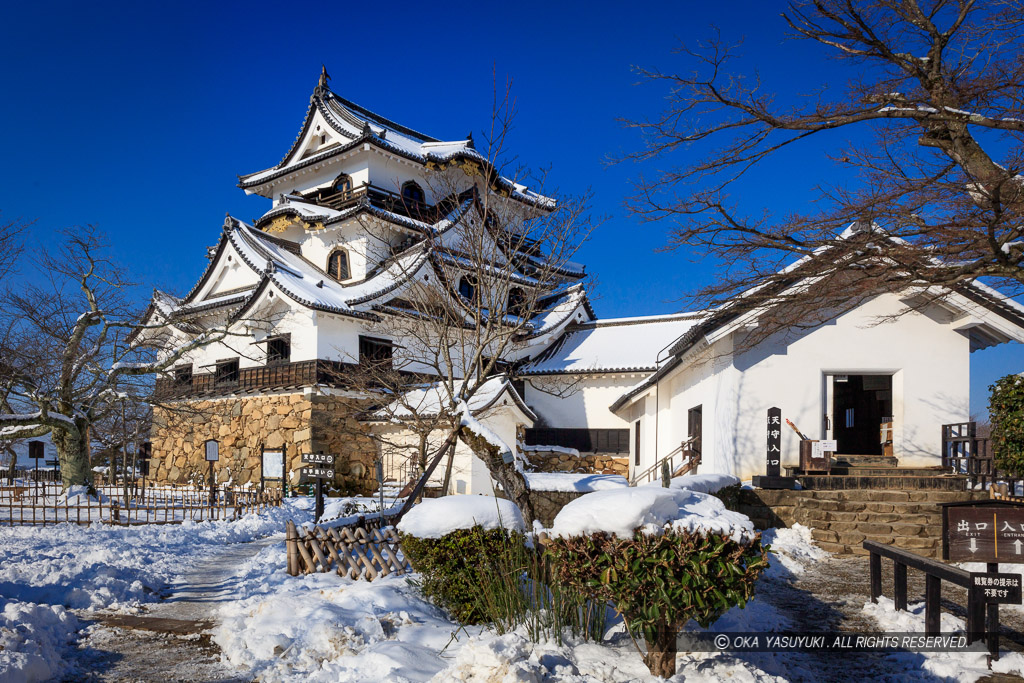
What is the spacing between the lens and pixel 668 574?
4707mm

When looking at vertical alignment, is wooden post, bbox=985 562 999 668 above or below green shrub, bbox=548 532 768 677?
below

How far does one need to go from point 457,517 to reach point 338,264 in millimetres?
23981

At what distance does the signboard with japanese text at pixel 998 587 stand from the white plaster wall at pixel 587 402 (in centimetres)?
2283

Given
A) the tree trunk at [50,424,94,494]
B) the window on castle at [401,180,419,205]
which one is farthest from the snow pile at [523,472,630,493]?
the window on castle at [401,180,419,205]

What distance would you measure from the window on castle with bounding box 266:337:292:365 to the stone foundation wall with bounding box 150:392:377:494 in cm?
149

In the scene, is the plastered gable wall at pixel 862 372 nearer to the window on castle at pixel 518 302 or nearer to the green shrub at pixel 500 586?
the window on castle at pixel 518 302

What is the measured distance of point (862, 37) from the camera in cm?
867

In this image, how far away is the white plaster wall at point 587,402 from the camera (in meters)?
29.3

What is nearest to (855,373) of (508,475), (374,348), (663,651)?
(508,475)

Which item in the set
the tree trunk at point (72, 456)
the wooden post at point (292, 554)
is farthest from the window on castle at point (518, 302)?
the tree trunk at point (72, 456)

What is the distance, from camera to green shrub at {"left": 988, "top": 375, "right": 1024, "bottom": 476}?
15.0 m

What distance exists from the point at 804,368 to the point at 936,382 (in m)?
2.74

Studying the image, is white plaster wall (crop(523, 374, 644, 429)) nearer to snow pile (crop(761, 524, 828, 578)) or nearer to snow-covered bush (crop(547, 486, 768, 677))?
snow pile (crop(761, 524, 828, 578))

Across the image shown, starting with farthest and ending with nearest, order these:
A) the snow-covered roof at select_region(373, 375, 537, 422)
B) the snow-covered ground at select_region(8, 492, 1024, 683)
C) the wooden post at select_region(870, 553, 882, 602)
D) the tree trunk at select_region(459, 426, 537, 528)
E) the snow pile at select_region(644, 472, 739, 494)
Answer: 1. the snow-covered roof at select_region(373, 375, 537, 422)
2. the snow pile at select_region(644, 472, 739, 494)
3. the tree trunk at select_region(459, 426, 537, 528)
4. the wooden post at select_region(870, 553, 882, 602)
5. the snow-covered ground at select_region(8, 492, 1024, 683)
